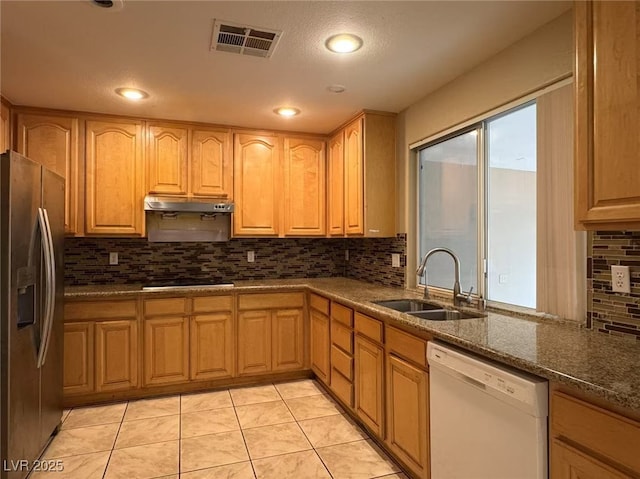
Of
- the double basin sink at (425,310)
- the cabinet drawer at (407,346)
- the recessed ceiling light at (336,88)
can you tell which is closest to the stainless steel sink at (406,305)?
the double basin sink at (425,310)

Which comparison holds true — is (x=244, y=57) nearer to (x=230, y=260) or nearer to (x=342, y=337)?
(x=342, y=337)

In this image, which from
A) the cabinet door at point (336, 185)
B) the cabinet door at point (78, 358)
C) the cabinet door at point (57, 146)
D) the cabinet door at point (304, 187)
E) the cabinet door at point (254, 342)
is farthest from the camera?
the cabinet door at point (304, 187)

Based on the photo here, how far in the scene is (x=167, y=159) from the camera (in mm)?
3645

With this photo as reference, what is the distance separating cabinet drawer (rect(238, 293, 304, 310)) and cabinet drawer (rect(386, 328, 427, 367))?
4.97ft

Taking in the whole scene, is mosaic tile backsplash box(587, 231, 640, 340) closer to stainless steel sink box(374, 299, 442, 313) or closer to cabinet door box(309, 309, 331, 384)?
stainless steel sink box(374, 299, 442, 313)

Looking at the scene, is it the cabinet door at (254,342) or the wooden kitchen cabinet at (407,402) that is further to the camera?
the cabinet door at (254,342)

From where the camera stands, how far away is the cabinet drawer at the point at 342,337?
2.86 meters

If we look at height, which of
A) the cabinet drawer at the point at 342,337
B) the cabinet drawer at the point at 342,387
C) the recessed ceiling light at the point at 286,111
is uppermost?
the recessed ceiling light at the point at 286,111

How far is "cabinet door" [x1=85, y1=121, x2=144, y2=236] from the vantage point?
3.43 m

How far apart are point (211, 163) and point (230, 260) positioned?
1.00 metres

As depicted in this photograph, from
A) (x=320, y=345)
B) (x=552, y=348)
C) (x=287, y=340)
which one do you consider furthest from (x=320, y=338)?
(x=552, y=348)

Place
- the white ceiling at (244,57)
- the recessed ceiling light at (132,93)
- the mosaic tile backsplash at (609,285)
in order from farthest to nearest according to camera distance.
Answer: the recessed ceiling light at (132,93) → the white ceiling at (244,57) → the mosaic tile backsplash at (609,285)

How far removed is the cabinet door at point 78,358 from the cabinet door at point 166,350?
41 cm

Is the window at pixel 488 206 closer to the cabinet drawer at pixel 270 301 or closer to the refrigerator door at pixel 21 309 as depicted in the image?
the cabinet drawer at pixel 270 301
